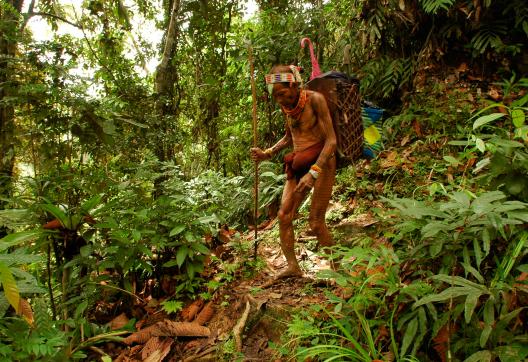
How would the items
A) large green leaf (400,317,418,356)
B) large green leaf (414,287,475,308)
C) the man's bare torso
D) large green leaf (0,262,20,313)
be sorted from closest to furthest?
large green leaf (0,262,20,313), large green leaf (414,287,475,308), large green leaf (400,317,418,356), the man's bare torso

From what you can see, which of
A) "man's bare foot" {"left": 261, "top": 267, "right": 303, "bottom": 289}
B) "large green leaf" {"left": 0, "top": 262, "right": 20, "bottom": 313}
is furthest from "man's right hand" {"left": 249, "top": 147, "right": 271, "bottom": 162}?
"large green leaf" {"left": 0, "top": 262, "right": 20, "bottom": 313}

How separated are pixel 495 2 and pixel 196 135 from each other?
232 inches

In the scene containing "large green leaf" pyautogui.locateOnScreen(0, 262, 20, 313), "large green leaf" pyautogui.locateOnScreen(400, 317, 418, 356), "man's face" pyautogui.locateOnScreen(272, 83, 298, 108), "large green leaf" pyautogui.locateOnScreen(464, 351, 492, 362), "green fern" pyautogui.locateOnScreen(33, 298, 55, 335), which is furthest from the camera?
"man's face" pyautogui.locateOnScreen(272, 83, 298, 108)

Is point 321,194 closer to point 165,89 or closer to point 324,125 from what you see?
point 324,125

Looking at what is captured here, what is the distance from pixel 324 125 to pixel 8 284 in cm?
259

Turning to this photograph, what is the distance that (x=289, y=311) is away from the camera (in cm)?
305

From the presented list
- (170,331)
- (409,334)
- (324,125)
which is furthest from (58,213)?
(409,334)

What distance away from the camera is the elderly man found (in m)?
3.18

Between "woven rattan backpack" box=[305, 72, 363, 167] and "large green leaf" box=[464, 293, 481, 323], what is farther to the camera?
"woven rattan backpack" box=[305, 72, 363, 167]

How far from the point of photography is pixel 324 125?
3287 millimetres

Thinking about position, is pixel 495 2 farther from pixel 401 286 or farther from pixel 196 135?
pixel 196 135

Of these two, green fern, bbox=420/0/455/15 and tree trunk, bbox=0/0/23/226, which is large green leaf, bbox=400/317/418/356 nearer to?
tree trunk, bbox=0/0/23/226

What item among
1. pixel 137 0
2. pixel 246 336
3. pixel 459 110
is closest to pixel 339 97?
pixel 246 336

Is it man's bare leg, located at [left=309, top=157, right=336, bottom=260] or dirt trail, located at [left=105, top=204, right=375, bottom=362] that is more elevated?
man's bare leg, located at [left=309, top=157, right=336, bottom=260]
